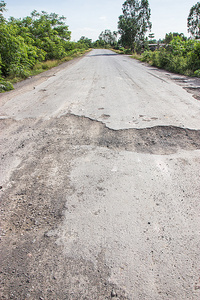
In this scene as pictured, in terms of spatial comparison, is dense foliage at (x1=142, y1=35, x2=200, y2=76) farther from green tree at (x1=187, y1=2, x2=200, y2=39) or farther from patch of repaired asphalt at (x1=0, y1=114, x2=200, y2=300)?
green tree at (x1=187, y1=2, x2=200, y2=39)

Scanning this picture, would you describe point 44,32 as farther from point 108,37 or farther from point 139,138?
point 108,37

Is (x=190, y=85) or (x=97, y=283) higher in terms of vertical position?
(x=190, y=85)

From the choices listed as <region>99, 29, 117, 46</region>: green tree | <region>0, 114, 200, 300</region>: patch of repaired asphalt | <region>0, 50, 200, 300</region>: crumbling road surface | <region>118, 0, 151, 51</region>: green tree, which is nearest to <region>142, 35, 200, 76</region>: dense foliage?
<region>0, 50, 200, 300</region>: crumbling road surface

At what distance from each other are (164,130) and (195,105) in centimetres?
219

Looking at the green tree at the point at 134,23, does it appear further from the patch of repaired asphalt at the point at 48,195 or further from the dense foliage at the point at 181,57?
the patch of repaired asphalt at the point at 48,195

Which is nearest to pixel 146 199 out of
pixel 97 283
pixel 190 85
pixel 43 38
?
pixel 97 283

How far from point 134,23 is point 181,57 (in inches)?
1119

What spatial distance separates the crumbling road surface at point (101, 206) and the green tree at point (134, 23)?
36438 mm

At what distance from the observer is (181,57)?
12.6m

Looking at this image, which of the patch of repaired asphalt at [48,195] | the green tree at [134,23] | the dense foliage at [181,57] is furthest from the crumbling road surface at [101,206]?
the green tree at [134,23]

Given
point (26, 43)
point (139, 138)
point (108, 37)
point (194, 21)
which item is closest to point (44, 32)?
point (26, 43)

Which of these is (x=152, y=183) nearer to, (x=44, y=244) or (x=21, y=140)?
(x=44, y=244)

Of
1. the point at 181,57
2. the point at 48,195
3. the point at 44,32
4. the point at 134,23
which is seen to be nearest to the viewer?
the point at 48,195

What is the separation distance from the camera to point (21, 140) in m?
3.78
